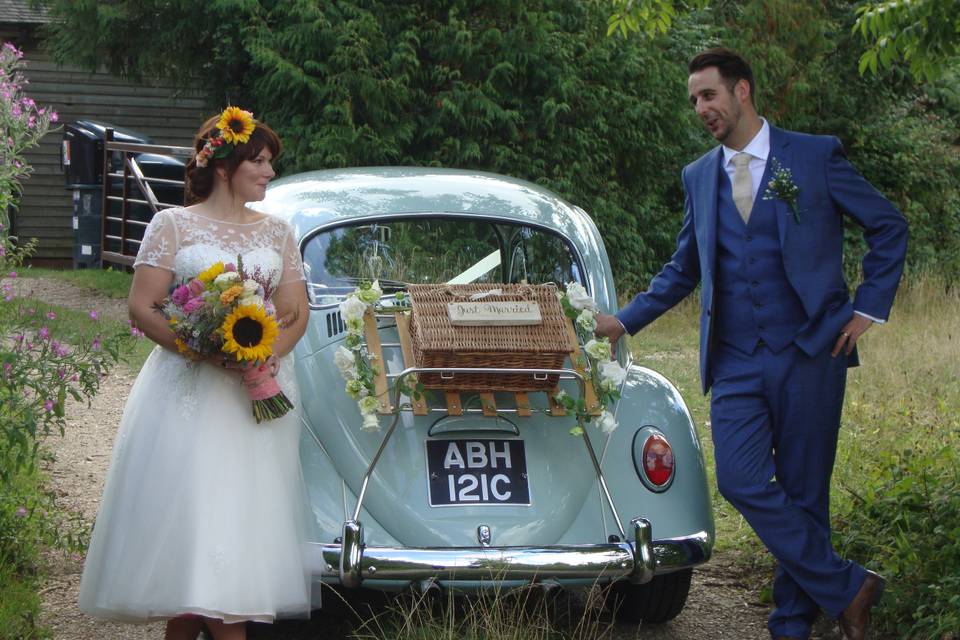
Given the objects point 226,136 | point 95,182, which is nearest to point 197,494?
point 226,136

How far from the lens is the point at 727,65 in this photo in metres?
4.45

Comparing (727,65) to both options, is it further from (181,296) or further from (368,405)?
(181,296)

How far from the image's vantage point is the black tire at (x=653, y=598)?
5.01 m

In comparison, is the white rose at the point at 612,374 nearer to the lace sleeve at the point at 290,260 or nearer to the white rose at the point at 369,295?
the white rose at the point at 369,295

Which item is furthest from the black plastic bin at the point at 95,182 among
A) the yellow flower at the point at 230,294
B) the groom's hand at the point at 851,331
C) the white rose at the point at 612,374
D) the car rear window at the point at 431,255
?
the groom's hand at the point at 851,331

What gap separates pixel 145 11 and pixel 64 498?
9173 millimetres

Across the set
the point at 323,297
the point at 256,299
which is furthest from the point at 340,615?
the point at 256,299

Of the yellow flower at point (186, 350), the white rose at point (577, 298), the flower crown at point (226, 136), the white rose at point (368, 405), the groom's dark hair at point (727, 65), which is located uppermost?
the groom's dark hair at point (727, 65)

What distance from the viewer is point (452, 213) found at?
5.45m

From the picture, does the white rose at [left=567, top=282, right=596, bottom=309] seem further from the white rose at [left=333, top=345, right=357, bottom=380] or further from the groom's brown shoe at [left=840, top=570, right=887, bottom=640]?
the groom's brown shoe at [left=840, top=570, right=887, bottom=640]

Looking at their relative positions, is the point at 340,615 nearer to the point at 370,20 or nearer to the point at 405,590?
the point at 405,590

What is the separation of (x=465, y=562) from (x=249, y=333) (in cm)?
106

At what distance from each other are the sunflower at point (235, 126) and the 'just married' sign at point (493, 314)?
96cm

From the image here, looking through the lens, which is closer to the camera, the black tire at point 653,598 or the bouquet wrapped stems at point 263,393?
the bouquet wrapped stems at point 263,393
